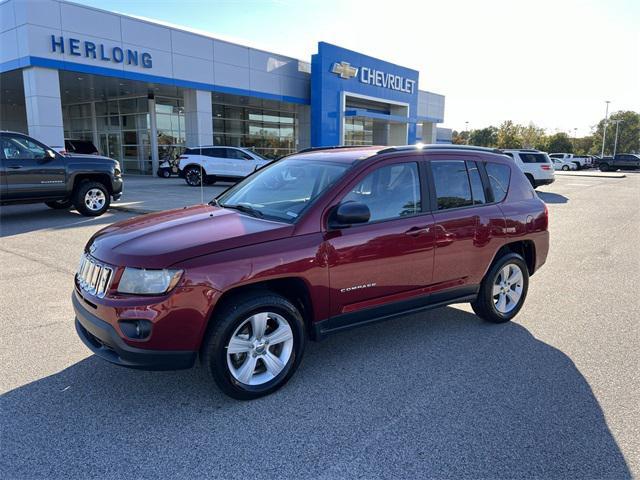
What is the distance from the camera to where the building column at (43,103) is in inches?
728

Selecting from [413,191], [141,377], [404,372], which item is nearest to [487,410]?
[404,372]

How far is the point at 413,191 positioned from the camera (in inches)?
165

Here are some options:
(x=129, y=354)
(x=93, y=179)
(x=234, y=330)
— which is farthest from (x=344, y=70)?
(x=129, y=354)

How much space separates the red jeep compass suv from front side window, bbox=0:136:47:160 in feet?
24.9

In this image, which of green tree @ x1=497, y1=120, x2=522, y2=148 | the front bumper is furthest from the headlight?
green tree @ x1=497, y1=120, x2=522, y2=148

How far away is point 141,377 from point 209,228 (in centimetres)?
130

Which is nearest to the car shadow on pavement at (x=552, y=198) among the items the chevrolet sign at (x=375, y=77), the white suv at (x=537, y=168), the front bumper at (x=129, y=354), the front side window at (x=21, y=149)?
the white suv at (x=537, y=168)

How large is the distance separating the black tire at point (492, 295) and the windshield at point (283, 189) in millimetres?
1964

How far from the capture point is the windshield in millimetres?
3862

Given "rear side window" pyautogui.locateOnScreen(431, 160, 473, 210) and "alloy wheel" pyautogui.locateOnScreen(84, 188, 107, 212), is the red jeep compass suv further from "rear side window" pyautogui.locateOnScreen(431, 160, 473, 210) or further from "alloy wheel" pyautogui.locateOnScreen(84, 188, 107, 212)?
"alloy wheel" pyautogui.locateOnScreen(84, 188, 107, 212)

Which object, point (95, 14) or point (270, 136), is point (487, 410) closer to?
point (95, 14)

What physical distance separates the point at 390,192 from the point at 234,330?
1.80 m

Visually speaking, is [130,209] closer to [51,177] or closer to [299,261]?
[51,177]

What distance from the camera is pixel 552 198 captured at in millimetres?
18219
